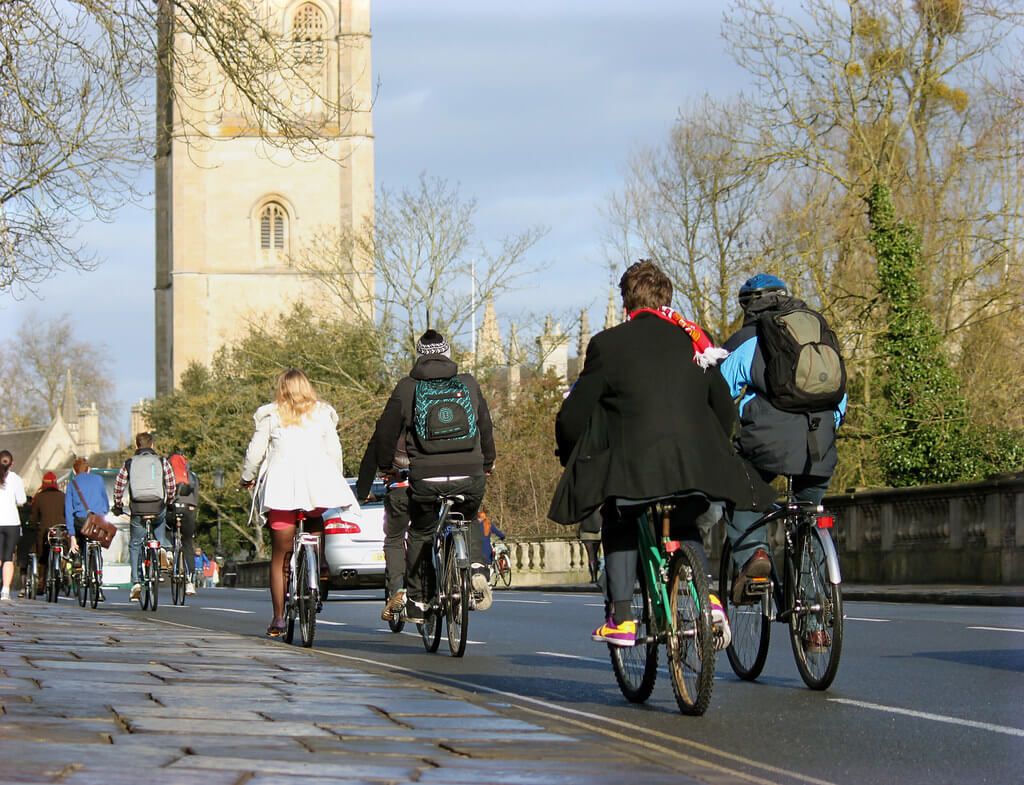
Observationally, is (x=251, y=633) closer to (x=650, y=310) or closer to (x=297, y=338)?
(x=650, y=310)

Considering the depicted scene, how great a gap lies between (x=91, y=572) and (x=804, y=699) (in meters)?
11.8

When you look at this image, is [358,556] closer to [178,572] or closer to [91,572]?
[178,572]

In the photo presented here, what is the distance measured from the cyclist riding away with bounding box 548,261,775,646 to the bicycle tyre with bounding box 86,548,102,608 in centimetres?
1168

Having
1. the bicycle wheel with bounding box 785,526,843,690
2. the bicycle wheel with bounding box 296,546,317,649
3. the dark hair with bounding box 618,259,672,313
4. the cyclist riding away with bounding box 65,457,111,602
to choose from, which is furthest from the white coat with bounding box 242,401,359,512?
the cyclist riding away with bounding box 65,457,111,602

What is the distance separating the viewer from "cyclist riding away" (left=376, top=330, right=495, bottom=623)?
33.1 feet

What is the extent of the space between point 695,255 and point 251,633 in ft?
88.8

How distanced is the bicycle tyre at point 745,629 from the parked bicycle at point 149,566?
377 inches

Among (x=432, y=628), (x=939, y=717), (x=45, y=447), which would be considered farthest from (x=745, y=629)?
(x=45, y=447)

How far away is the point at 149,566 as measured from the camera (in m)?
16.9

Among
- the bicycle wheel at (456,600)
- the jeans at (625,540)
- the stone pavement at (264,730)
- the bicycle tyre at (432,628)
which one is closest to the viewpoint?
the stone pavement at (264,730)

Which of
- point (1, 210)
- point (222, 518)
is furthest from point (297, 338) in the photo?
point (1, 210)

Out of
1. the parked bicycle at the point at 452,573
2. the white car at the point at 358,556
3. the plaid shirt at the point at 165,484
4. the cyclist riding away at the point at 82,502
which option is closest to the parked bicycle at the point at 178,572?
the cyclist riding away at the point at 82,502

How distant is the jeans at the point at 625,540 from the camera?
22.7 feet

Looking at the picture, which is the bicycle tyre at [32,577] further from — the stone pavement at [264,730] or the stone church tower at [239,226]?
the stone church tower at [239,226]
